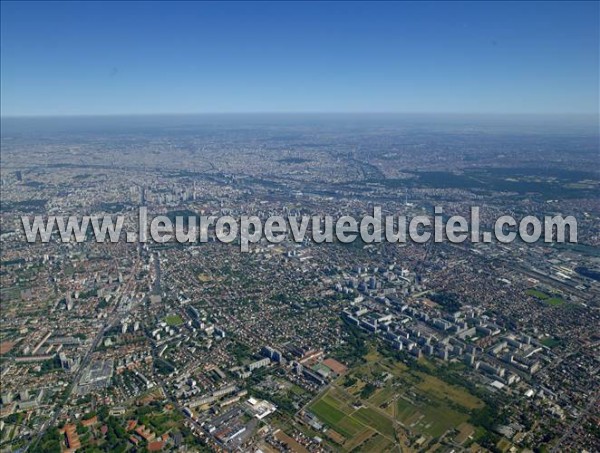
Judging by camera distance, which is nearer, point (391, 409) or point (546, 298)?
point (391, 409)

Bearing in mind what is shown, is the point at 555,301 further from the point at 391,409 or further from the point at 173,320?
the point at 173,320

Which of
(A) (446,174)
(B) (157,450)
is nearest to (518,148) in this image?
(A) (446,174)

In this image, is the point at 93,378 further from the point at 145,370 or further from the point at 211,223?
the point at 211,223

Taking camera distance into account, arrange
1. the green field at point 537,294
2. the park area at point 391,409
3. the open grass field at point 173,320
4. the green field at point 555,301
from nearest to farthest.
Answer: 1. the park area at point 391,409
2. the open grass field at point 173,320
3. the green field at point 555,301
4. the green field at point 537,294

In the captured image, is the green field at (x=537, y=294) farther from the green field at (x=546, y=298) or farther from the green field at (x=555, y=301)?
the green field at (x=555, y=301)

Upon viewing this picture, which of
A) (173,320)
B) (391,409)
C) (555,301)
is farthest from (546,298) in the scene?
(173,320)

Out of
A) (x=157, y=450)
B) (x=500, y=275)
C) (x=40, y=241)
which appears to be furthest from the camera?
(x=40, y=241)

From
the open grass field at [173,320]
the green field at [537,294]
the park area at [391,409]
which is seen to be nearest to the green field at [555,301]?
the green field at [537,294]

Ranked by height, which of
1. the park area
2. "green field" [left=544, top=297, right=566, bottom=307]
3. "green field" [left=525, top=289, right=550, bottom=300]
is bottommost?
the park area

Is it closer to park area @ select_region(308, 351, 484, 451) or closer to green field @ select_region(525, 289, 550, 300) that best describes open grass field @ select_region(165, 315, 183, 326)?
park area @ select_region(308, 351, 484, 451)

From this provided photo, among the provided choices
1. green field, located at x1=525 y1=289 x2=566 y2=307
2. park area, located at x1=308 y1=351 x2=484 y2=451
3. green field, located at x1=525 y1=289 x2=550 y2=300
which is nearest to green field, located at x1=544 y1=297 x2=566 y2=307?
green field, located at x1=525 y1=289 x2=566 y2=307

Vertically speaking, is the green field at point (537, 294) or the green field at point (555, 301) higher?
the green field at point (537, 294)
